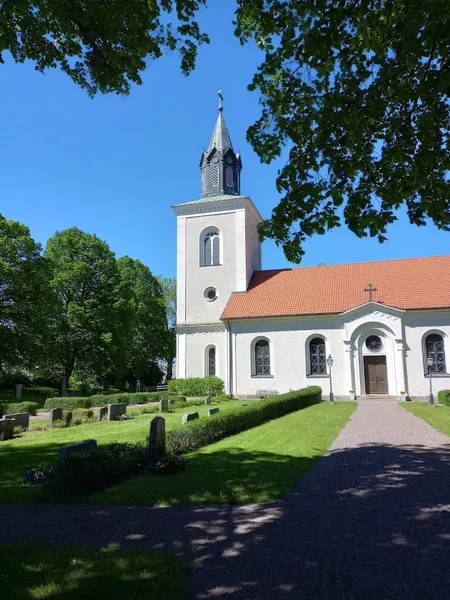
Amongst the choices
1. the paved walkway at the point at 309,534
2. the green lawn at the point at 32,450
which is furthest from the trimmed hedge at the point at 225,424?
the paved walkway at the point at 309,534

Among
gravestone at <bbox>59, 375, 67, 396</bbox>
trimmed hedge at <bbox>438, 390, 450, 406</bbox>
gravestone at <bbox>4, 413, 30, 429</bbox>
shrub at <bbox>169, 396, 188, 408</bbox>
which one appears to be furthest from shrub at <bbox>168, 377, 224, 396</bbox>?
trimmed hedge at <bbox>438, 390, 450, 406</bbox>

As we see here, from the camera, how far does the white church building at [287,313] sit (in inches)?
979

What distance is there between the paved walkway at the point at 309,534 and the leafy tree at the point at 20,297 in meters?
23.1

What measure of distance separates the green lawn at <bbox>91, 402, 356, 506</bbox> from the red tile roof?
15231mm

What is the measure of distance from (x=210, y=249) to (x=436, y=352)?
16.1m

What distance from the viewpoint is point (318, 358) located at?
2692 cm

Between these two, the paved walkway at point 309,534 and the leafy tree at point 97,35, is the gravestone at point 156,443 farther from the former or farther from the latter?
the leafy tree at point 97,35

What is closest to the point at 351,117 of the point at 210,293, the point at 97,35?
the point at 97,35

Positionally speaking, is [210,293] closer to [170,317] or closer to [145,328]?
[145,328]

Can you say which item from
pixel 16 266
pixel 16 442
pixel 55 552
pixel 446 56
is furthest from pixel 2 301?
pixel 446 56

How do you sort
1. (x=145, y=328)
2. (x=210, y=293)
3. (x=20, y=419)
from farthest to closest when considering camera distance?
(x=145, y=328), (x=210, y=293), (x=20, y=419)

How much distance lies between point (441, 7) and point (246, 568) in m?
6.08

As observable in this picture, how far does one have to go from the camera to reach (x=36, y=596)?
3.71 metres

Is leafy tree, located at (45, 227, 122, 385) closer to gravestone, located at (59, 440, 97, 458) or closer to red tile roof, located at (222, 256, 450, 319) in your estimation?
red tile roof, located at (222, 256, 450, 319)
